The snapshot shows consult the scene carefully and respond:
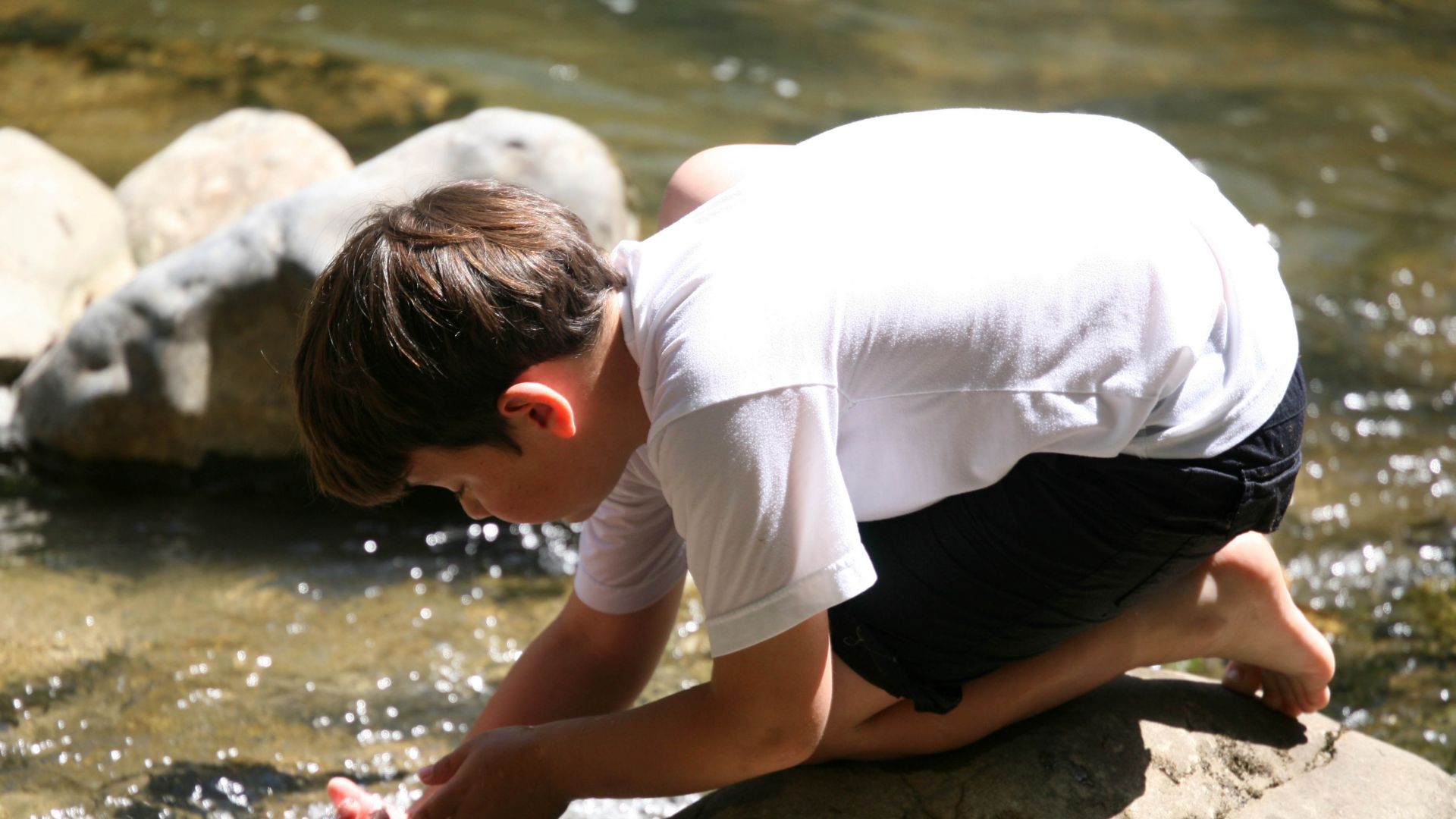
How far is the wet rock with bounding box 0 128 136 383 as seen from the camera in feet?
12.2

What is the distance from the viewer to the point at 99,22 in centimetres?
Answer: 668

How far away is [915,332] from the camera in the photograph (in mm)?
1509

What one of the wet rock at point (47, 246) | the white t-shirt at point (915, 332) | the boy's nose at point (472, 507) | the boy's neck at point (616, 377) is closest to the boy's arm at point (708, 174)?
the white t-shirt at point (915, 332)

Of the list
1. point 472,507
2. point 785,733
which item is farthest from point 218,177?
point 785,733

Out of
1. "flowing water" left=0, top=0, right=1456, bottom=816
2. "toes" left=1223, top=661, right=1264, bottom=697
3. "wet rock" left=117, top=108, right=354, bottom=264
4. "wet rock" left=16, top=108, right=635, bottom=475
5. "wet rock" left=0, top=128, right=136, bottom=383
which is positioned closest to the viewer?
"toes" left=1223, top=661, right=1264, bottom=697

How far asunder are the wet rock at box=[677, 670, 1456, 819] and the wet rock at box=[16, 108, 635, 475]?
1.81 m

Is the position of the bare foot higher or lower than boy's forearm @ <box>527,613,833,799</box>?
lower

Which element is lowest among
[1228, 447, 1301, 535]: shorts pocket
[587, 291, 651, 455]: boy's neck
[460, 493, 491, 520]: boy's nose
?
[1228, 447, 1301, 535]: shorts pocket

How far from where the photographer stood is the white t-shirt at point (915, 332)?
142 centimetres

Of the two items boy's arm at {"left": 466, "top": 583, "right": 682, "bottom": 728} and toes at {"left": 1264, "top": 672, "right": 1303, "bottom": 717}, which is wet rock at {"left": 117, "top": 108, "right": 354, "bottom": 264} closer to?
boy's arm at {"left": 466, "top": 583, "right": 682, "bottom": 728}

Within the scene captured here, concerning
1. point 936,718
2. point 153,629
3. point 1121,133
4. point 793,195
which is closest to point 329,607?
point 153,629

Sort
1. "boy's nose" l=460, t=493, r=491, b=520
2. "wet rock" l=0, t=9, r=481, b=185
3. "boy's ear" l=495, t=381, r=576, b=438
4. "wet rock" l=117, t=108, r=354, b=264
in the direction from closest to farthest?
"boy's ear" l=495, t=381, r=576, b=438
"boy's nose" l=460, t=493, r=491, b=520
"wet rock" l=117, t=108, r=354, b=264
"wet rock" l=0, t=9, r=481, b=185

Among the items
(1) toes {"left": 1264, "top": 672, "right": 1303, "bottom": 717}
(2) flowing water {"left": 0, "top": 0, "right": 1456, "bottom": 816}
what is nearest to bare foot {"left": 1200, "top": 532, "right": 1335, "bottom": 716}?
(1) toes {"left": 1264, "top": 672, "right": 1303, "bottom": 717}

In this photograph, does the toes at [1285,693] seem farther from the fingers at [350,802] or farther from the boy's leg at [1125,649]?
the fingers at [350,802]
